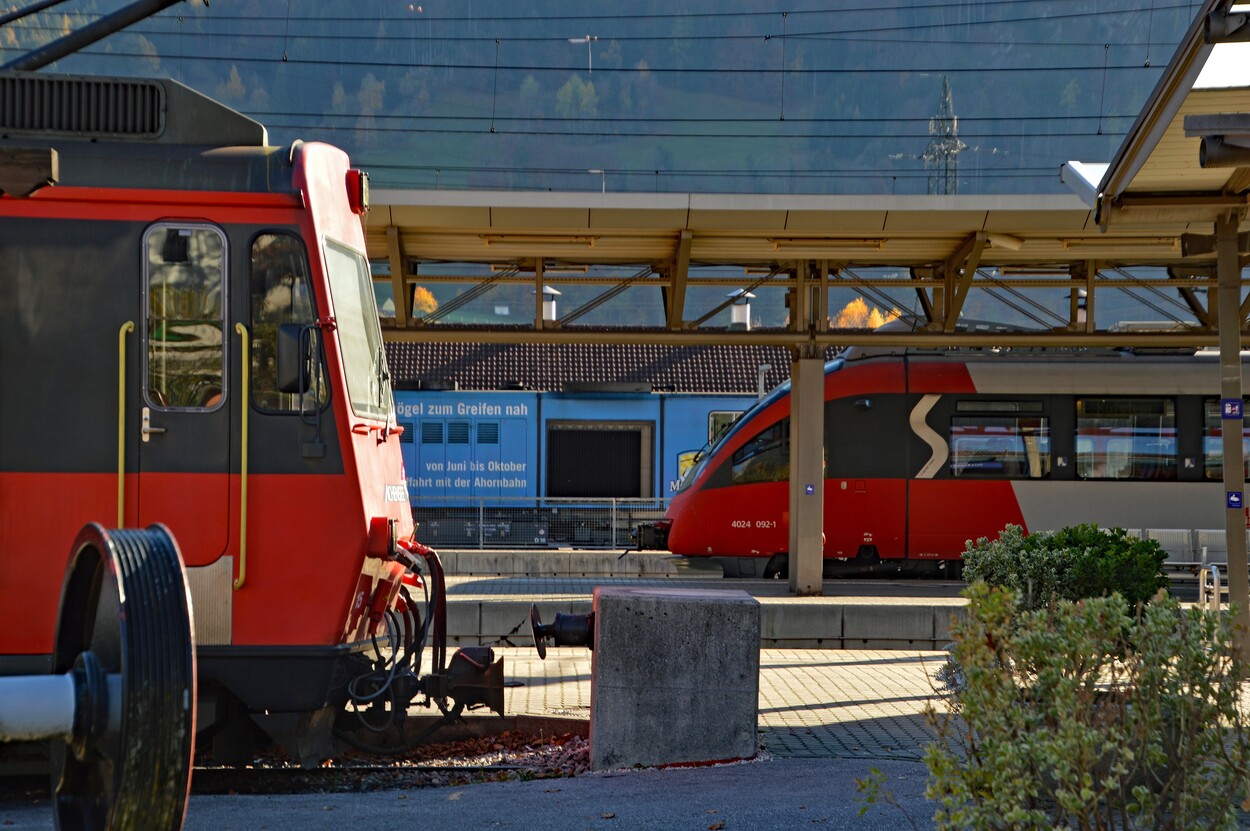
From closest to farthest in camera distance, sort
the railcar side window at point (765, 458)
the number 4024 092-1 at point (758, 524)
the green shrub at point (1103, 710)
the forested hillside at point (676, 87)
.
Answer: the green shrub at point (1103, 710) < the railcar side window at point (765, 458) < the number 4024 092-1 at point (758, 524) < the forested hillside at point (676, 87)

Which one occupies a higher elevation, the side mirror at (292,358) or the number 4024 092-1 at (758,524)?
the side mirror at (292,358)

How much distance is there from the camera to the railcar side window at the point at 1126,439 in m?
20.8

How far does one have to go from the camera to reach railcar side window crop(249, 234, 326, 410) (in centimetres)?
752

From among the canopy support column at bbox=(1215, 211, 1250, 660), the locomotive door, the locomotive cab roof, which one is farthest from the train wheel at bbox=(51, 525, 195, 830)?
the canopy support column at bbox=(1215, 211, 1250, 660)

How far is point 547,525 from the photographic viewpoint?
28844mm

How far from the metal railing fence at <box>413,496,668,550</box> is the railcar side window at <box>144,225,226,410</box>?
67.0 ft

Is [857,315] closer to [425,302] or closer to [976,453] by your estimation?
[425,302]

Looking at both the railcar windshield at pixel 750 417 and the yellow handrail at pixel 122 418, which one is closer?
the yellow handrail at pixel 122 418

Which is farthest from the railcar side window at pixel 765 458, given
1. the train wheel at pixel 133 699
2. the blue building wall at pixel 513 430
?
the train wheel at pixel 133 699

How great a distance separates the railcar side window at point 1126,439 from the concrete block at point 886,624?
720 cm

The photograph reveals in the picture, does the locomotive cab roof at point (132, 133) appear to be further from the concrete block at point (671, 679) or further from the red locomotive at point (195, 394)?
the concrete block at point (671, 679)

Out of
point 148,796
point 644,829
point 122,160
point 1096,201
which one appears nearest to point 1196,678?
point 644,829

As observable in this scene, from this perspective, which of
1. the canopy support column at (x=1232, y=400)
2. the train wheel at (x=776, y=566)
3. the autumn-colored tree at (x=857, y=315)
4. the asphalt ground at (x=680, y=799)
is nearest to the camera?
the asphalt ground at (x=680, y=799)

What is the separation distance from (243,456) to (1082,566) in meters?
6.84
